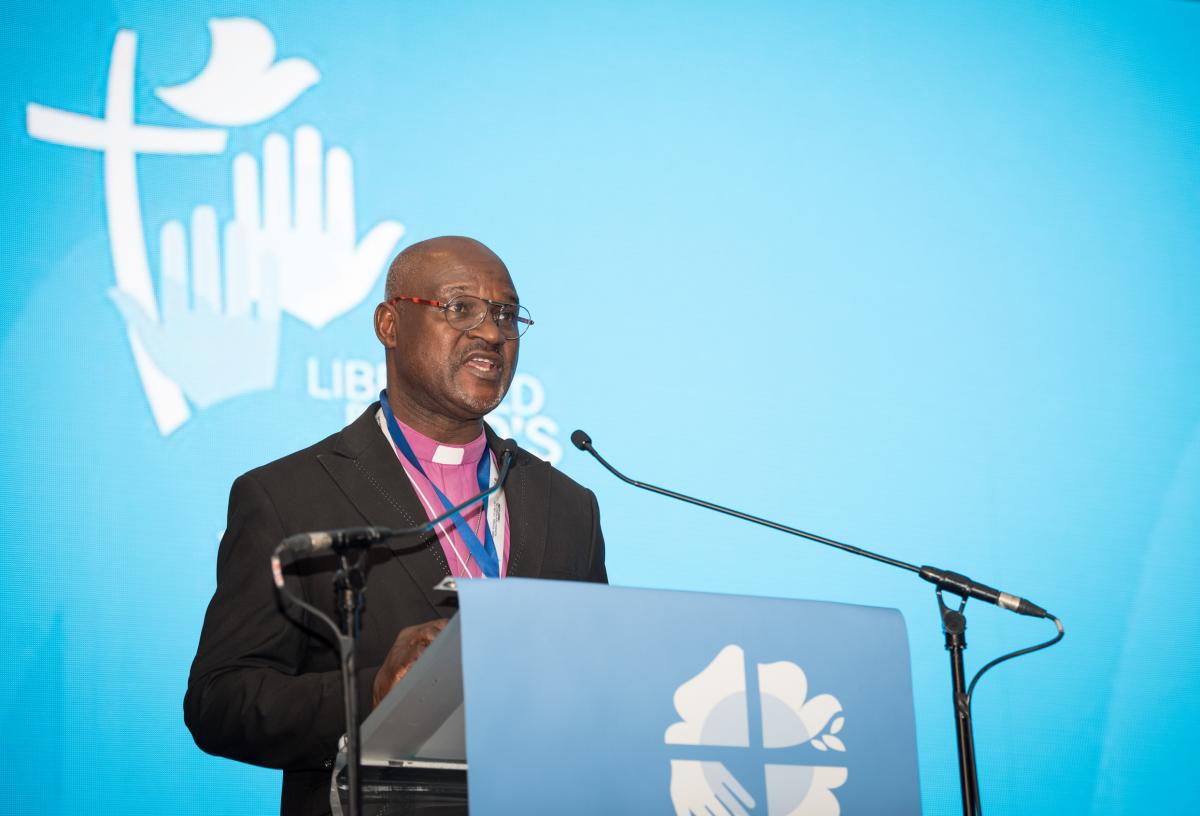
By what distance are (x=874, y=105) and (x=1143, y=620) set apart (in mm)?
1991

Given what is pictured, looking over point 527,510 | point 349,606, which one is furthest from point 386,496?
point 349,606

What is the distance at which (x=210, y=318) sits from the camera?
11.0 ft

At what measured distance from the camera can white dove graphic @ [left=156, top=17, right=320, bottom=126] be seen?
11.3ft

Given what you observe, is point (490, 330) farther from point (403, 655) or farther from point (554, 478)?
point (403, 655)

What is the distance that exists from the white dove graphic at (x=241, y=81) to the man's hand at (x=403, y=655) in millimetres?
1927

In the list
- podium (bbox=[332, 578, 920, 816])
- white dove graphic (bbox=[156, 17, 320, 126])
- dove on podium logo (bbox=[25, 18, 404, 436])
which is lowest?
podium (bbox=[332, 578, 920, 816])

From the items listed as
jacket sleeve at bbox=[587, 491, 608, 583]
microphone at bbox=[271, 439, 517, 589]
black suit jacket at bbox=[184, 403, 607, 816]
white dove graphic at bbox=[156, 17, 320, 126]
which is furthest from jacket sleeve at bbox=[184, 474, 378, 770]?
white dove graphic at bbox=[156, 17, 320, 126]

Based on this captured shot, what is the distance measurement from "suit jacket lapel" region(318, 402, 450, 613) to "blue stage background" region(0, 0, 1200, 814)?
67cm

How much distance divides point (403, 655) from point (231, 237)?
1744 millimetres

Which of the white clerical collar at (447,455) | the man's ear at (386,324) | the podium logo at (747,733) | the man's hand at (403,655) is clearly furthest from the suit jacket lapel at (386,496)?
the podium logo at (747,733)

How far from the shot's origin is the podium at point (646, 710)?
1.78m

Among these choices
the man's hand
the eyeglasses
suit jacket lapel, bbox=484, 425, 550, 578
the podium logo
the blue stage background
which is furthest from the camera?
the blue stage background

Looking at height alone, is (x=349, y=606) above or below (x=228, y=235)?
below

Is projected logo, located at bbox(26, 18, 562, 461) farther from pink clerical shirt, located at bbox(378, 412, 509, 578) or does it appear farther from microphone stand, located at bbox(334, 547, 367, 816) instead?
microphone stand, located at bbox(334, 547, 367, 816)
